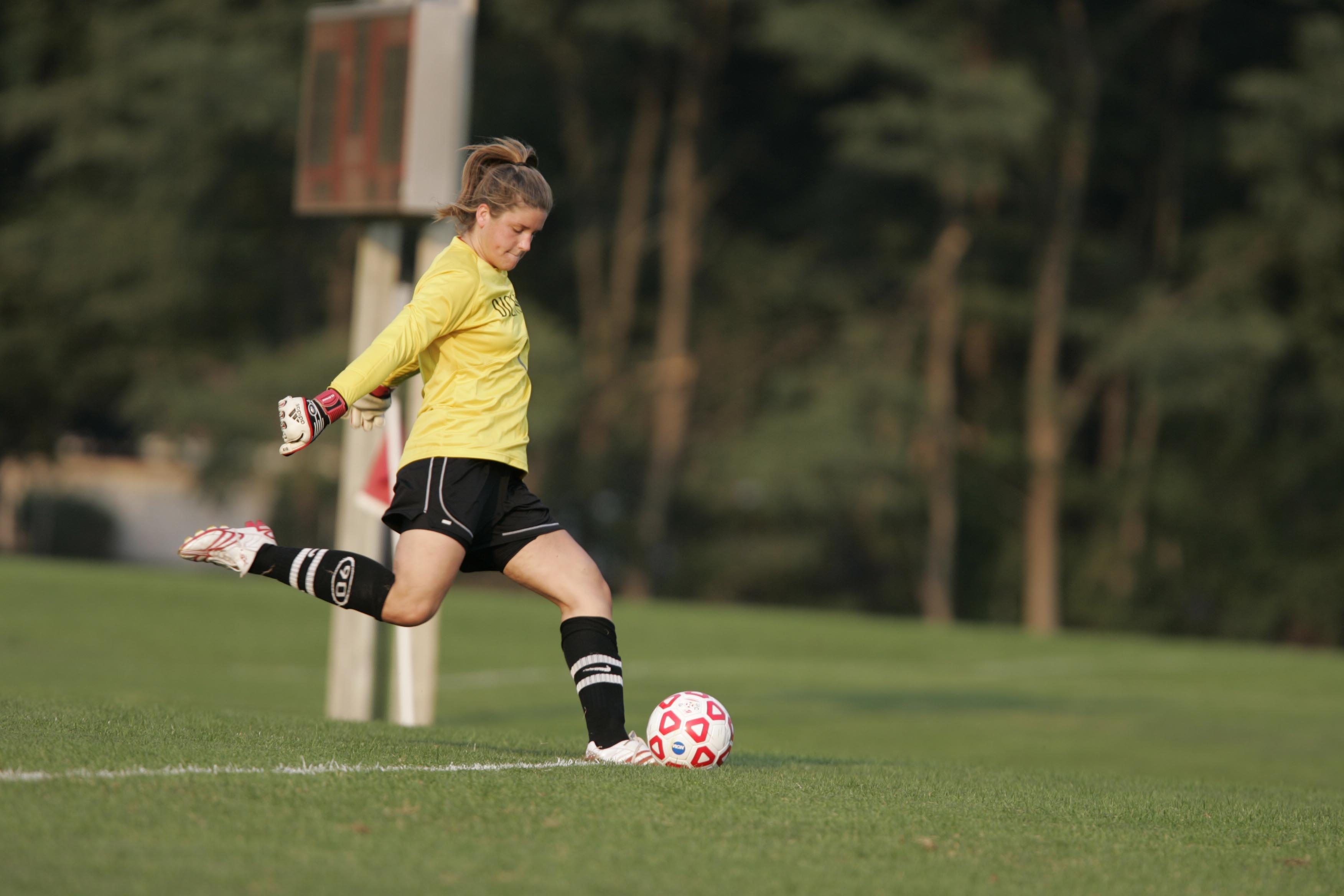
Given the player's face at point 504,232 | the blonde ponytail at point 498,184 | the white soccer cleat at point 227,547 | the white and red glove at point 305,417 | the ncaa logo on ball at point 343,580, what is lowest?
the ncaa logo on ball at point 343,580

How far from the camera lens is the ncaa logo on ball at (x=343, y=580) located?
242 inches

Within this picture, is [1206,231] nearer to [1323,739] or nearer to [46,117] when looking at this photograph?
[1323,739]

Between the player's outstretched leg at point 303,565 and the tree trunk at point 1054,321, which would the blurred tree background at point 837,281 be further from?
the player's outstretched leg at point 303,565

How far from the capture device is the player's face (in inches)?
240

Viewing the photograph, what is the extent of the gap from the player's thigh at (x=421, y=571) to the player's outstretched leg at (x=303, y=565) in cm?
8

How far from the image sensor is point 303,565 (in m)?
6.24

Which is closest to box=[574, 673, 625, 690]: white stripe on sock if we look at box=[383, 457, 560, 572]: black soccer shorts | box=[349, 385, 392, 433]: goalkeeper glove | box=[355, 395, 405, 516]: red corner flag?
box=[383, 457, 560, 572]: black soccer shorts

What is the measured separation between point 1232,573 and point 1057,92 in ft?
35.3

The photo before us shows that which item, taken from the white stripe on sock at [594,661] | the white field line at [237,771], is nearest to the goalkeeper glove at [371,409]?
the white stripe on sock at [594,661]

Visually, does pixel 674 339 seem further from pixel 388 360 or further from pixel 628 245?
pixel 388 360

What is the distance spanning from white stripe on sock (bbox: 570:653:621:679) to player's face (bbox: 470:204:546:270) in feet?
5.15

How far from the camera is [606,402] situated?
116 ft

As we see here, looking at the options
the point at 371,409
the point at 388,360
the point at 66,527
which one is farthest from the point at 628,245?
the point at 388,360

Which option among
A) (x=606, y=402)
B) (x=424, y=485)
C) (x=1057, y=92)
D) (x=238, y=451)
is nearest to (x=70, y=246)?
(x=238, y=451)
